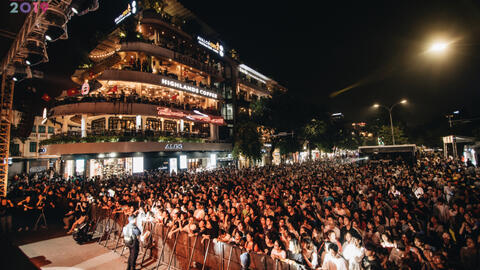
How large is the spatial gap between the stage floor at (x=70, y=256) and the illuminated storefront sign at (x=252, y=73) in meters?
43.7

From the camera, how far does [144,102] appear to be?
27703 millimetres

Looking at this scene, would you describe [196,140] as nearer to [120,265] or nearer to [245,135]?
[245,135]

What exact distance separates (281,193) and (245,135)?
62.1 ft

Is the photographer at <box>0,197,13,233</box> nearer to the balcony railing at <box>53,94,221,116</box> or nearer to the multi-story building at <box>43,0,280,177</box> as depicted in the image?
the multi-story building at <box>43,0,280,177</box>

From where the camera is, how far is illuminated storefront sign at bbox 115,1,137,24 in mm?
29750

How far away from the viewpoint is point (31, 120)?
76.2 ft

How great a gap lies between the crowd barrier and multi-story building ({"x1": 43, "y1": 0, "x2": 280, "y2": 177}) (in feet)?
59.5

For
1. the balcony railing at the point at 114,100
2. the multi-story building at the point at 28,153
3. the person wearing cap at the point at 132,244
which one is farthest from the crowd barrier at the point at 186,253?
the multi-story building at the point at 28,153

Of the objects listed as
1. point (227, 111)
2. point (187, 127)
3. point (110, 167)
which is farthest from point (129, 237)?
point (227, 111)

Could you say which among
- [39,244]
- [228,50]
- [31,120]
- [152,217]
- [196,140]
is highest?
[228,50]

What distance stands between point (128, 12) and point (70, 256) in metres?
31.7

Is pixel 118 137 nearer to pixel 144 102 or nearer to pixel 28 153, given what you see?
pixel 144 102

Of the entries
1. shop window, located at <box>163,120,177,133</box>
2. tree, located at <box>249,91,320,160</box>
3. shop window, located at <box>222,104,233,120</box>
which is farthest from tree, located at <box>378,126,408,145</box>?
shop window, located at <box>163,120,177,133</box>

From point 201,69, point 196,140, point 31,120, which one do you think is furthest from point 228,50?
point 31,120
